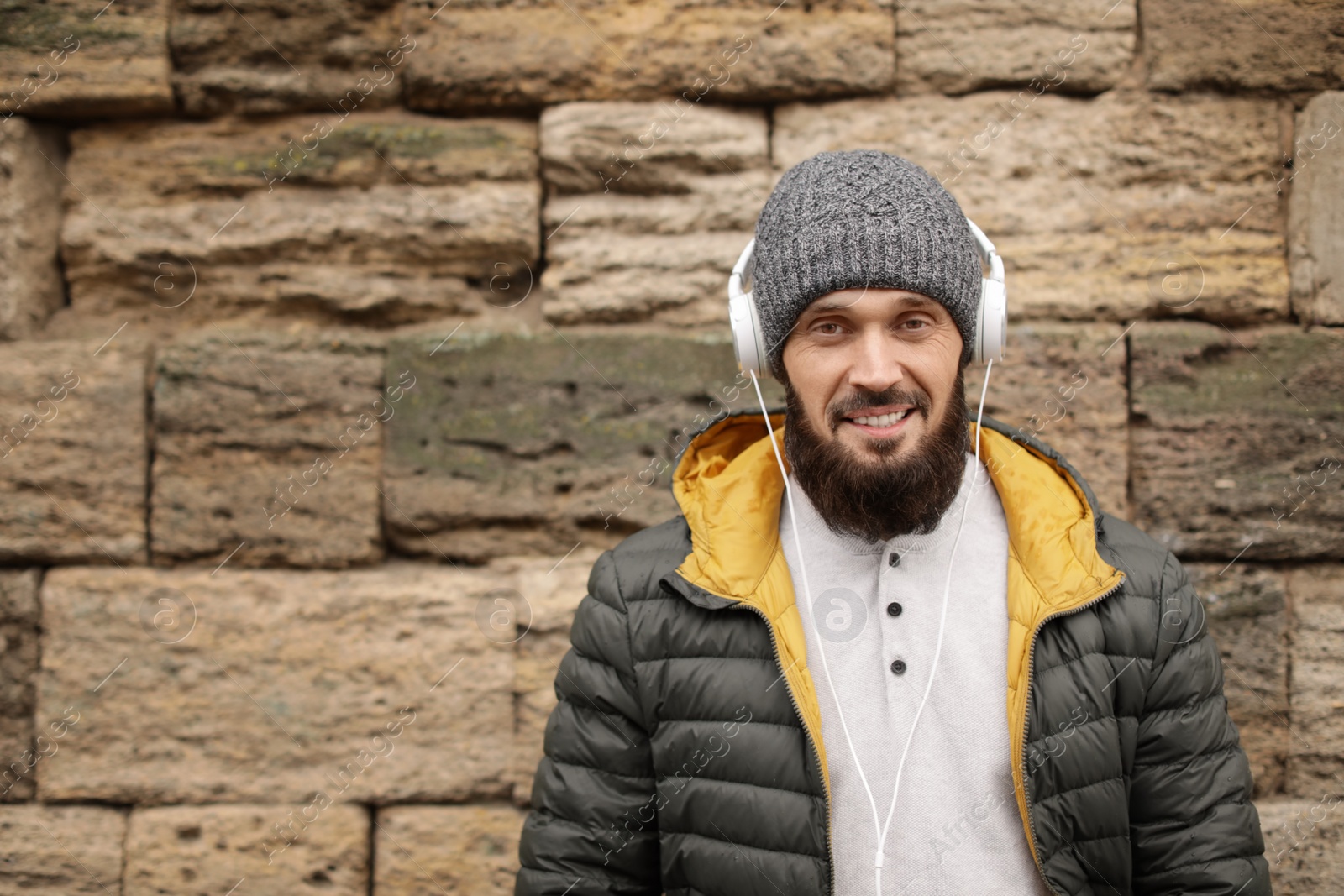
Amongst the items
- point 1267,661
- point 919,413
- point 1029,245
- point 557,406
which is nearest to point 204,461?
point 557,406

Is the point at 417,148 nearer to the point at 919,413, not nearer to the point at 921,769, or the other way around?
the point at 919,413

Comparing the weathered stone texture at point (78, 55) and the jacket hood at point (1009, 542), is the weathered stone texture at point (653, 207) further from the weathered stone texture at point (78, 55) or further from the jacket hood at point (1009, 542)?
the weathered stone texture at point (78, 55)

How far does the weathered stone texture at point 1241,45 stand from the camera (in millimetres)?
2705

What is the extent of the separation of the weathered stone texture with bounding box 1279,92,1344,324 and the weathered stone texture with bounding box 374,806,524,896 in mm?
3076

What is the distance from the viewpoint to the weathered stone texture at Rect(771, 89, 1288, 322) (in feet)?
8.91

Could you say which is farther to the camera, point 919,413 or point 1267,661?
point 1267,661

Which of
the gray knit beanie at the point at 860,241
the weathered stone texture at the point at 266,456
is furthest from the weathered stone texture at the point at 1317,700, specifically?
the weathered stone texture at the point at 266,456

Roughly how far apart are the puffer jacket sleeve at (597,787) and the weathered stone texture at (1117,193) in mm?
1793

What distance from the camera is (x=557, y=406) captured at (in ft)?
8.95

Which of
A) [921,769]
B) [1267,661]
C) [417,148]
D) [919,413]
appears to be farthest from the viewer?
[417,148]

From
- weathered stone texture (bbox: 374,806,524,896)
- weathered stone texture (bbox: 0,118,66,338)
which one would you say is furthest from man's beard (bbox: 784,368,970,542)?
weathered stone texture (bbox: 0,118,66,338)

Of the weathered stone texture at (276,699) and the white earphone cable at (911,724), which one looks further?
the weathered stone texture at (276,699)

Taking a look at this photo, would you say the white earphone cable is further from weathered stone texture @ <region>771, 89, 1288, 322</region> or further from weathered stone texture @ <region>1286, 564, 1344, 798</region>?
weathered stone texture @ <region>1286, 564, 1344, 798</region>

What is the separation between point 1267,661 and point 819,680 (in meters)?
1.85
